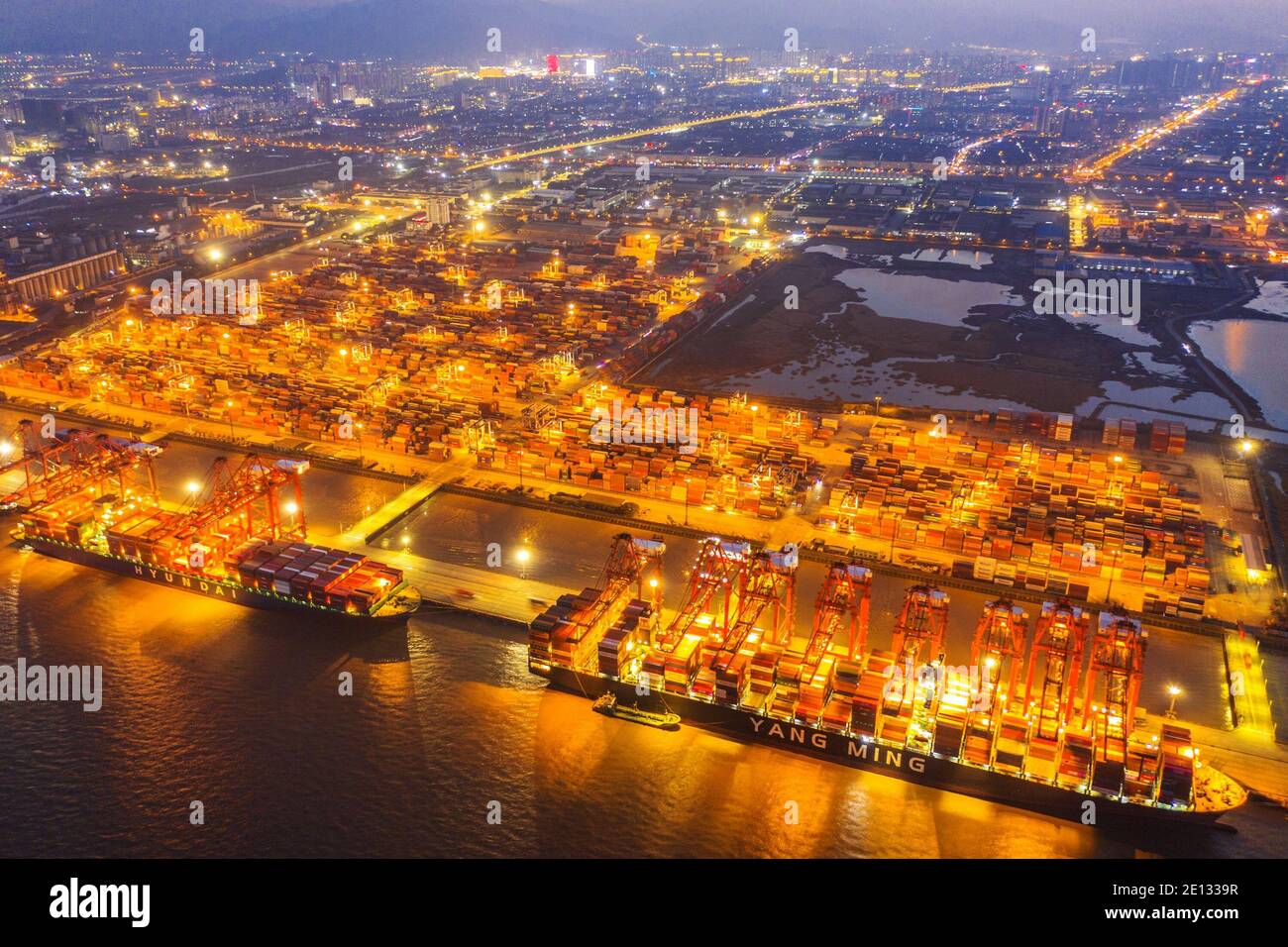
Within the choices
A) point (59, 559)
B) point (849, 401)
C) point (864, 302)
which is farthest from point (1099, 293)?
point (59, 559)

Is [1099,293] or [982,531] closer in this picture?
[982,531]

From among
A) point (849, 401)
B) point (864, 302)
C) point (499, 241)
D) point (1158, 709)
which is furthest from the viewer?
point (499, 241)

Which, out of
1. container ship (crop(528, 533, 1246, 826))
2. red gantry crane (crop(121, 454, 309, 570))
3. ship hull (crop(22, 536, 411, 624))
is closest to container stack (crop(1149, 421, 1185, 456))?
container ship (crop(528, 533, 1246, 826))

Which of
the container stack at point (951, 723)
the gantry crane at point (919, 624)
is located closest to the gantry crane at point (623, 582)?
the gantry crane at point (919, 624)

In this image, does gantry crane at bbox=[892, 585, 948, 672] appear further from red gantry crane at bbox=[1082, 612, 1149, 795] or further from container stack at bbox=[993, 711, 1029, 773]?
red gantry crane at bbox=[1082, 612, 1149, 795]

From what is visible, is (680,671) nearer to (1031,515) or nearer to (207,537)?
(1031,515)

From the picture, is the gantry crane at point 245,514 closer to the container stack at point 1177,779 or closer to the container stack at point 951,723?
the container stack at point 951,723
